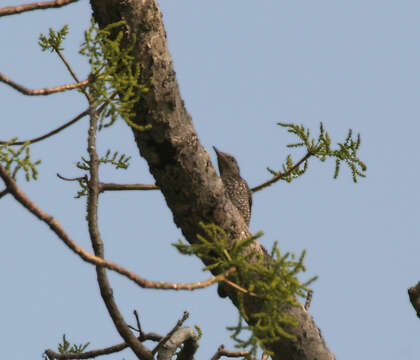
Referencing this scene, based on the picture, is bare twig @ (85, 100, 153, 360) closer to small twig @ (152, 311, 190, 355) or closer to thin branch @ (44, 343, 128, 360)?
small twig @ (152, 311, 190, 355)

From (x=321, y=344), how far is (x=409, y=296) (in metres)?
0.75

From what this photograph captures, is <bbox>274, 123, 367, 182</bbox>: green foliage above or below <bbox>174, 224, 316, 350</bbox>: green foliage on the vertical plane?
above

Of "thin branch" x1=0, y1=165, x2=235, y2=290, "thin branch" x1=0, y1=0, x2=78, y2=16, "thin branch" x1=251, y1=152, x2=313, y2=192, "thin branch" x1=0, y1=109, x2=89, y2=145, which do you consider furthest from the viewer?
"thin branch" x1=251, y1=152, x2=313, y2=192

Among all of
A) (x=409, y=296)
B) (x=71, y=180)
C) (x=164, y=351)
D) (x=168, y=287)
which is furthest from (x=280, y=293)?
(x=71, y=180)

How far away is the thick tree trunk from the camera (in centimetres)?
455

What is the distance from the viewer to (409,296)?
510cm

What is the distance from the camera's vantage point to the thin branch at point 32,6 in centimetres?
368

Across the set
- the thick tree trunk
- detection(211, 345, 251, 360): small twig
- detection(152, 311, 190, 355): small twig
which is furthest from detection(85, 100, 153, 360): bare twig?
detection(211, 345, 251, 360): small twig

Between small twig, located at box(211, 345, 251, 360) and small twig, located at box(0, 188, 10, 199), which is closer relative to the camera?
small twig, located at box(0, 188, 10, 199)

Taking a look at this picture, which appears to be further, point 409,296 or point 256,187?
point 256,187

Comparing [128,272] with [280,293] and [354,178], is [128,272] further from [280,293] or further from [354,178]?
[354,178]

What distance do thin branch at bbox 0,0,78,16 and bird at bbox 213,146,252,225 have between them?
6.70ft

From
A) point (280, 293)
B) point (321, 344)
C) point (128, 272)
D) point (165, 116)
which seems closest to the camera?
point (128, 272)

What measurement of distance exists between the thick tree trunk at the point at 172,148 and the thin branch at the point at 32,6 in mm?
736
